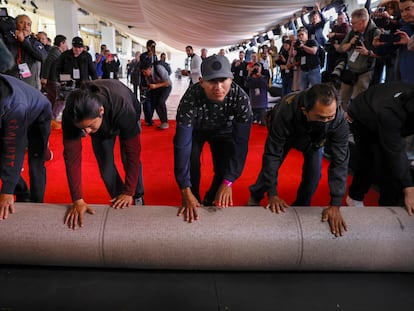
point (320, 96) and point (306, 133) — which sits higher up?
point (320, 96)

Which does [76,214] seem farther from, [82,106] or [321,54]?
[321,54]

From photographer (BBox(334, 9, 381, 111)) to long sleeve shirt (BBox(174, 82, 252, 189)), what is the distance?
2.13 m

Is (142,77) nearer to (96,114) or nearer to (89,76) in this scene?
(89,76)

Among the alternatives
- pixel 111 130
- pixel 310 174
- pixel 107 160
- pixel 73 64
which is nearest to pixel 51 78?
pixel 73 64

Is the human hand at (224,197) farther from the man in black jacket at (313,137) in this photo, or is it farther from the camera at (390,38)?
the camera at (390,38)

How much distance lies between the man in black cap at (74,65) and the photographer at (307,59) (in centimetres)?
278

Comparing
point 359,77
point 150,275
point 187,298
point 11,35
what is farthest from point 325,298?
point 11,35

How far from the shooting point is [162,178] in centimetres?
282

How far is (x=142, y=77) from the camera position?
495 cm

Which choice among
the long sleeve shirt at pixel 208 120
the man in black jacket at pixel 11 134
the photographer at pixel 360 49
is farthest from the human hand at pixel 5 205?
the photographer at pixel 360 49

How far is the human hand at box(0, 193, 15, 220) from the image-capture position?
4.84 feet

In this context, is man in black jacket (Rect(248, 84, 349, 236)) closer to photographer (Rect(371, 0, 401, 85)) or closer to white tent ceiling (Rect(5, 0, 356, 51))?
photographer (Rect(371, 0, 401, 85))

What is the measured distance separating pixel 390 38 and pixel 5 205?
9.64 ft

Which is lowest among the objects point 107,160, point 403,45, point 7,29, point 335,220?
point 335,220
